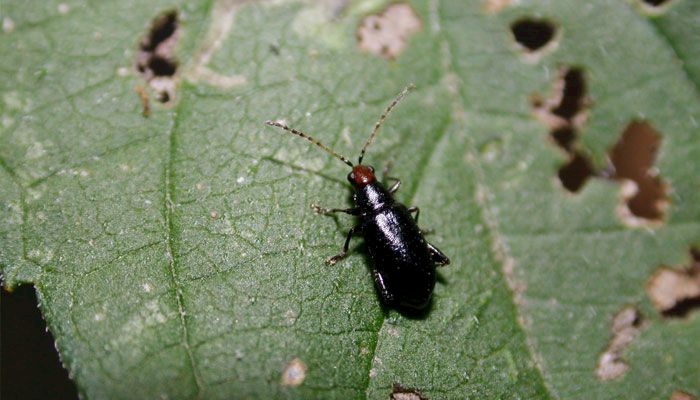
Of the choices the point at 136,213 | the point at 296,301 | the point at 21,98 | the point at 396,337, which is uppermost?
the point at 21,98

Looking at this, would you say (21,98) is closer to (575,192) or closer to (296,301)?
(296,301)

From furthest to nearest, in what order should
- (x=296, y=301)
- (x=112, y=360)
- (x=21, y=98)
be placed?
(x=21, y=98) < (x=296, y=301) < (x=112, y=360)

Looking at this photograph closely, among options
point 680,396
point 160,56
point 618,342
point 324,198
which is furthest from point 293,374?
point 680,396

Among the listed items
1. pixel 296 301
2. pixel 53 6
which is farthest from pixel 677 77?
pixel 53 6

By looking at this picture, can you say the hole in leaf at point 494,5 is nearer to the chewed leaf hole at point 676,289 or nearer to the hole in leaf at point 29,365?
the chewed leaf hole at point 676,289

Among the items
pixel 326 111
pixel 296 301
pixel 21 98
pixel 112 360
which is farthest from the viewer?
pixel 326 111

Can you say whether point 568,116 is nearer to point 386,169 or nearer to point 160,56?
point 386,169

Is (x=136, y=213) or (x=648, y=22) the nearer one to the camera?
(x=136, y=213)
